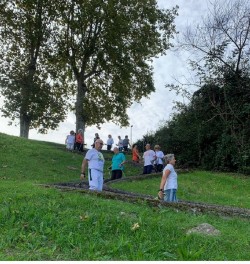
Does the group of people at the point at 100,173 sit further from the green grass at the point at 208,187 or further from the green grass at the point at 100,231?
the green grass at the point at 208,187

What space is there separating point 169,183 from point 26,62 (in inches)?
1077

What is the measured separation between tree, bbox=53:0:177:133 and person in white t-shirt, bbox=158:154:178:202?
23.1m

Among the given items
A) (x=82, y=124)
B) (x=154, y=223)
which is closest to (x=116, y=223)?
(x=154, y=223)

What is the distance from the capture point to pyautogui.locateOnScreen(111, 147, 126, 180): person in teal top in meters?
17.2

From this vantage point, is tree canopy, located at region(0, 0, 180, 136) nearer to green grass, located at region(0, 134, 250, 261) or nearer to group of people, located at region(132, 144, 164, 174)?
group of people, located at region(132, 144, 164, 174)

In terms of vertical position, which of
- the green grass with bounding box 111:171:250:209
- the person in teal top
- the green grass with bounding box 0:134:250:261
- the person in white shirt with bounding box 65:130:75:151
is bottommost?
the green grass with bounding box 0:134:250:261

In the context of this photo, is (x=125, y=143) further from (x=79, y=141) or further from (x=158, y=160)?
(x=158, y=160)

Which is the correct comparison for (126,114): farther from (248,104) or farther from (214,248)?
(214,248)

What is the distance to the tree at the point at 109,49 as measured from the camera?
3294 cm

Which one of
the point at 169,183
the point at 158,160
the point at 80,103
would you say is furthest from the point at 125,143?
the point at 169,183

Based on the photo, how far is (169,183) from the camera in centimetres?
1077

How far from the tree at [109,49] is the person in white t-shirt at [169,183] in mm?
23056

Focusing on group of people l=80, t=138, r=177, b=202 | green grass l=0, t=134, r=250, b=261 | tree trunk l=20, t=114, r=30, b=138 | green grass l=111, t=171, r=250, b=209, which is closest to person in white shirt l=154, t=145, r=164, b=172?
Answer: green grass l=111, t=171, r=250, b=209

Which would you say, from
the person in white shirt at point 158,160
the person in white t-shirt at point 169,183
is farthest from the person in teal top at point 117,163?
the person in white t-shirt at point 169,183
